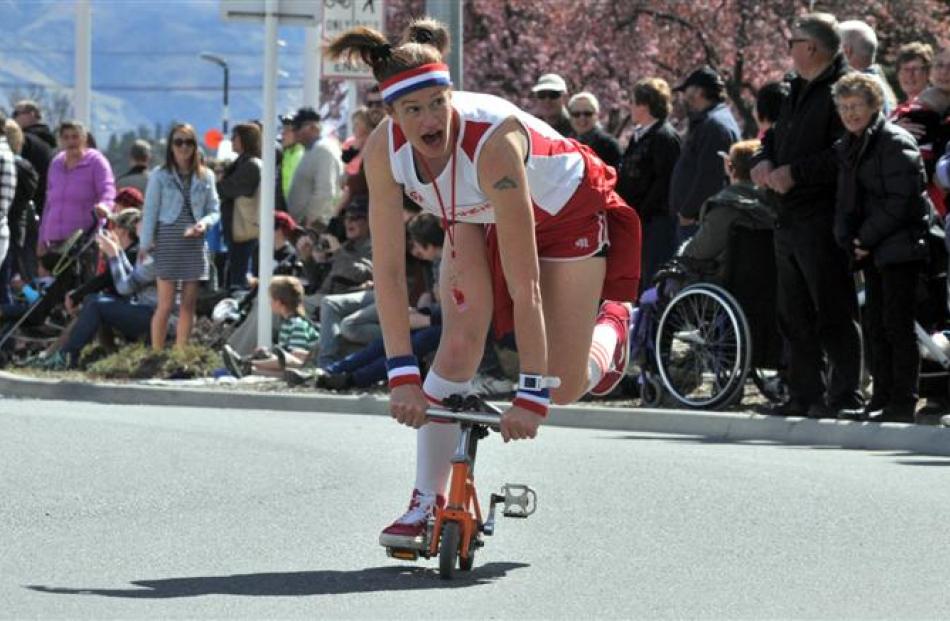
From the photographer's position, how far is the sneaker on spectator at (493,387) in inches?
604

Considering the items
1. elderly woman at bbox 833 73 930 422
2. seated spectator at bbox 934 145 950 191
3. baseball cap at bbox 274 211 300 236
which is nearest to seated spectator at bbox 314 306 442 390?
baseball cap at bbox 274 211 300 236

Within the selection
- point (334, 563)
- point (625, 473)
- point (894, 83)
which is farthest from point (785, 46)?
point (334, 563)

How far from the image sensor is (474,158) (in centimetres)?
738

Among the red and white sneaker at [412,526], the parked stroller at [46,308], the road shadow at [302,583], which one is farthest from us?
the parked stroller at [46,308]

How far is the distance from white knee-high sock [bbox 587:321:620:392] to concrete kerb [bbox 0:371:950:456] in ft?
12.7

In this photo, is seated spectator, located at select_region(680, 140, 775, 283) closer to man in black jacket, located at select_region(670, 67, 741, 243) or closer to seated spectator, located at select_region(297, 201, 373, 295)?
man in black jacket, located at select_region(670, 67, 741, 243)

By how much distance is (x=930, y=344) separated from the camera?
43.3 ft

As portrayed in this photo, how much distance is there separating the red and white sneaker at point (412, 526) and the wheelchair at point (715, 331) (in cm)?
630

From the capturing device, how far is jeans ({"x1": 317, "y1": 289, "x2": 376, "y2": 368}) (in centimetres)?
1656

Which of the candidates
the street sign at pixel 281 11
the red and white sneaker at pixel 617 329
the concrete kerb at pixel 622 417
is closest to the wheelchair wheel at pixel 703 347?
the concrete kerb at pixel 622 417

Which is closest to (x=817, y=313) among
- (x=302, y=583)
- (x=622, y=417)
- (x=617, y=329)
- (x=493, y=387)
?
(x=622, y=417)

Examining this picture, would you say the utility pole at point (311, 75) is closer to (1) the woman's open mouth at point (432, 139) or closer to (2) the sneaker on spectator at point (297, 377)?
(2) the sneaker on spectator at point (297, 377)

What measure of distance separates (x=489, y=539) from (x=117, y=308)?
34.7 feet

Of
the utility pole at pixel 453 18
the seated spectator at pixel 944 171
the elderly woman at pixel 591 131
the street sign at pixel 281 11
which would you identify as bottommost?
the seated spectator at pixel 944 171
